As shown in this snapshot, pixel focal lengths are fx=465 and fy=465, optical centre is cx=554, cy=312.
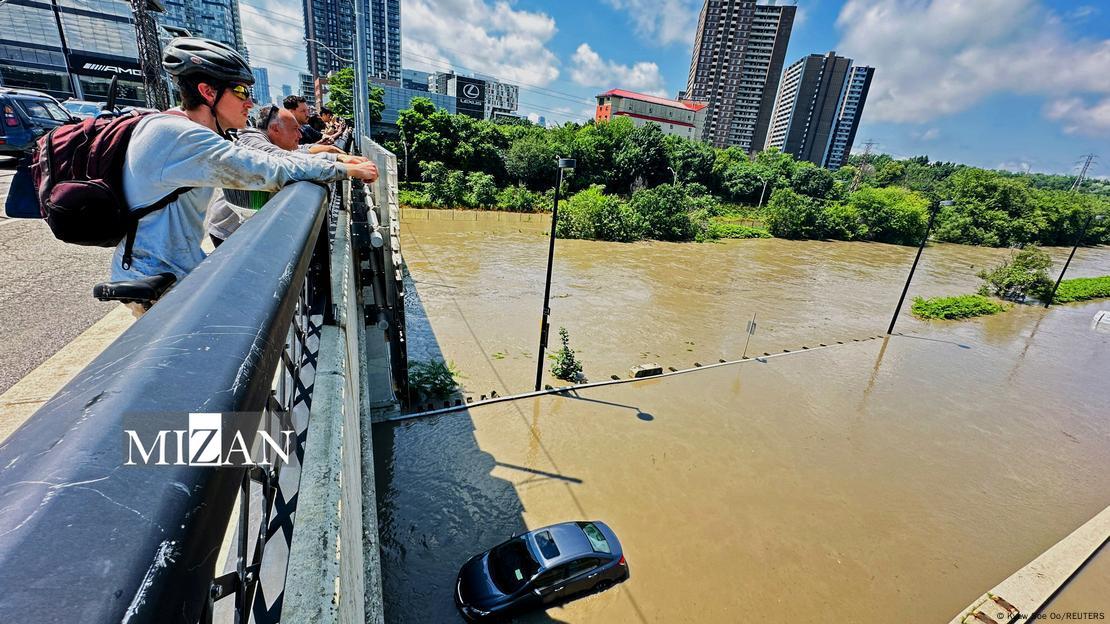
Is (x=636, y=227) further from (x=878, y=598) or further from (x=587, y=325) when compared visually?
(x=878, y=598)

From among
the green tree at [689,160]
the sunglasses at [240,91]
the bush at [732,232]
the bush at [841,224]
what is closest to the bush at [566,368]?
the sunglasses at [240,91]

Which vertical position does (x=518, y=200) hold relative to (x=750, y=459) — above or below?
above

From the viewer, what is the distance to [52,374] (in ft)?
11.0

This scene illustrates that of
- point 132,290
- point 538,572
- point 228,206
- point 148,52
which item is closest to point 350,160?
point 132,290

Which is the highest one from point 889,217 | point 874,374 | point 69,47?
point 69,47

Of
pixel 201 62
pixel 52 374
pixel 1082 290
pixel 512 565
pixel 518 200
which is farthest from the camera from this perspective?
pixel 518 200

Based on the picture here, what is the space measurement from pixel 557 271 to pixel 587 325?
7.19m

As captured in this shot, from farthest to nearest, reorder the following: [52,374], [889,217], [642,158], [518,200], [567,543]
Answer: [889,217], [642,158], [518,200], [567,543], [52,374]

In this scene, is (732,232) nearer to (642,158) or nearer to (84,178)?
Answer: (642,158)

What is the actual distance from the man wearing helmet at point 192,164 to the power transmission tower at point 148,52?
12.6m

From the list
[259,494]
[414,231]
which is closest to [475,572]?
[259,494]

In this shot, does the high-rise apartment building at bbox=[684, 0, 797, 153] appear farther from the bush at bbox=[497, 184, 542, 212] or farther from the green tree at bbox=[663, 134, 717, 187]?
the bush at bbox=[497, 184, 542, 212]

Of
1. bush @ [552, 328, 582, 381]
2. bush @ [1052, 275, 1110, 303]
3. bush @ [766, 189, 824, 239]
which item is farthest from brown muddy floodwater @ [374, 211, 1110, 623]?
bush @ [766, 189, 824, 239]

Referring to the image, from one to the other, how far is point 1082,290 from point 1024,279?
632 centimetres
